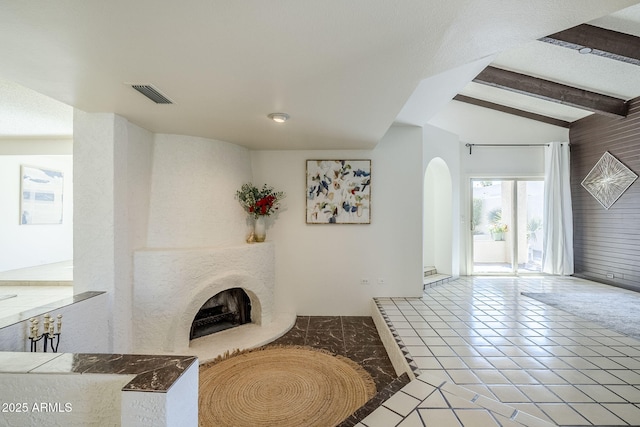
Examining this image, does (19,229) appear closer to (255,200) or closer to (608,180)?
(255,200)

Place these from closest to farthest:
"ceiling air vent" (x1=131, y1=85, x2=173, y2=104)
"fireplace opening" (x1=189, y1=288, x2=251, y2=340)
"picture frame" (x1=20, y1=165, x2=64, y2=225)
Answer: "ceiling air vent" (x1=131, y1=85, x2=173, y2=104) < "fireplace opening" (x1=189, y1=288, x2=251, y2=340) < "picture frame" (x1=20, y1=165, x2=64, y2=225)

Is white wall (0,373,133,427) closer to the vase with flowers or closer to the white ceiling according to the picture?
the white ceiling

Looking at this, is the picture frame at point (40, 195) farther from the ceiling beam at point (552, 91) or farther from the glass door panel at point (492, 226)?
the glass door panel at point (492, 226)

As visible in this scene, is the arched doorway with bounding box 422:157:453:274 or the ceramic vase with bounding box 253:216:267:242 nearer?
the ceramic vase with bounding box 253:216:267:242

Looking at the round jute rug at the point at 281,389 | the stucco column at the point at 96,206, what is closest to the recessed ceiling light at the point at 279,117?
the stucco column at the point at 96,206

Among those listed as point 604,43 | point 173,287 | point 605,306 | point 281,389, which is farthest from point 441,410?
point 604,43

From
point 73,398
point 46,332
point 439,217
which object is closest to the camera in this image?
point 73,398

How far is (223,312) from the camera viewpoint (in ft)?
11.3

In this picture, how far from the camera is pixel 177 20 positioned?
1210mm

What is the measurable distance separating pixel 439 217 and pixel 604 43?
3.04 meters

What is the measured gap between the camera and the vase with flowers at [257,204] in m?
3.42

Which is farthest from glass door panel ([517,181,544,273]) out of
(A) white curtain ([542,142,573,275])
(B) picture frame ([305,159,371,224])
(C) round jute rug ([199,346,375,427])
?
(C) round jute rug ([199,346,375,427])

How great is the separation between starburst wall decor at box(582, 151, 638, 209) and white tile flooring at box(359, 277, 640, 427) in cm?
262

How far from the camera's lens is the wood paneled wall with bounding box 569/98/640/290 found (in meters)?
4.06
